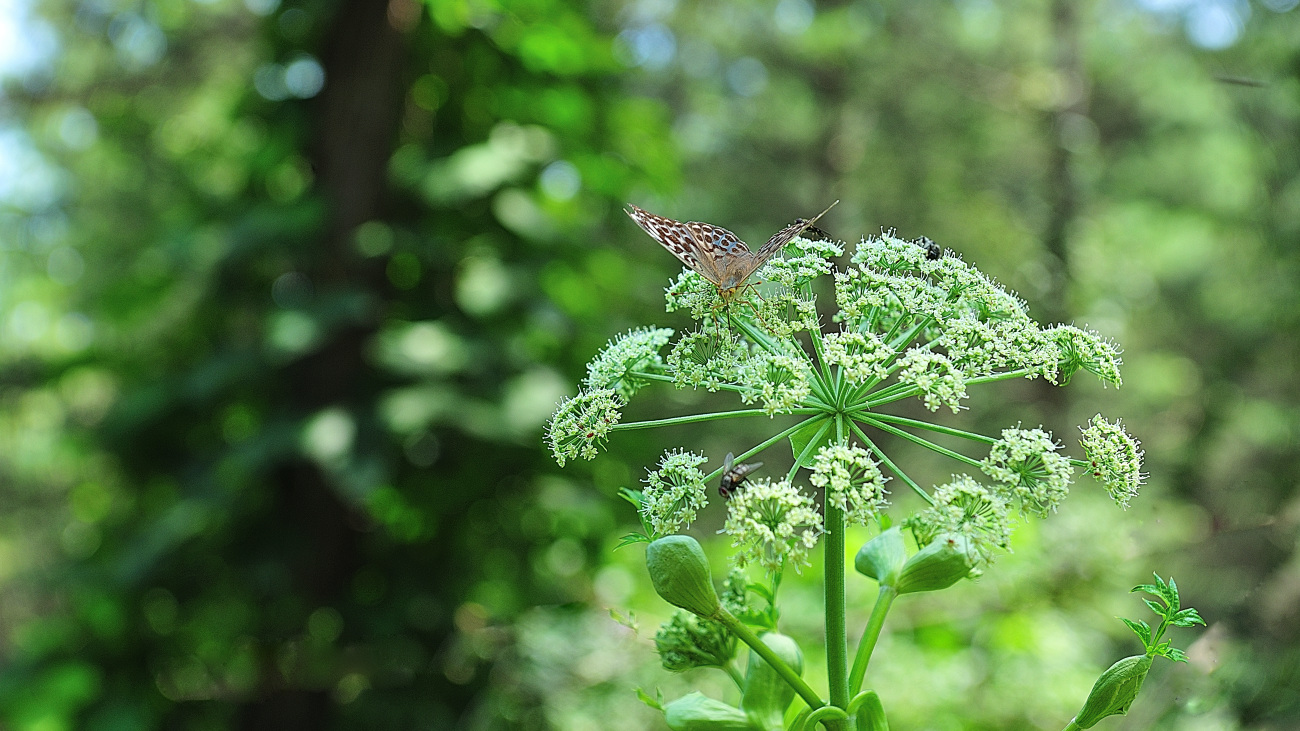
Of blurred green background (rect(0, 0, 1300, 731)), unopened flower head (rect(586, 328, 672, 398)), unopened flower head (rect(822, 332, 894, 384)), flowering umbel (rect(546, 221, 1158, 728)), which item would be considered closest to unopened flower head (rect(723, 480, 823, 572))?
flowering umbel (rect(546, 221, 1158, 728))

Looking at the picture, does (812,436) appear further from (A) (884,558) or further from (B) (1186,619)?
(B) (1186,619)

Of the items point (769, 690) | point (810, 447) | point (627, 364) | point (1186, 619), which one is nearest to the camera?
point (1186, 619)

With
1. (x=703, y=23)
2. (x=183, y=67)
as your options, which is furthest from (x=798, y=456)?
(x=703, y=23)

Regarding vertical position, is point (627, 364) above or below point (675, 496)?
above

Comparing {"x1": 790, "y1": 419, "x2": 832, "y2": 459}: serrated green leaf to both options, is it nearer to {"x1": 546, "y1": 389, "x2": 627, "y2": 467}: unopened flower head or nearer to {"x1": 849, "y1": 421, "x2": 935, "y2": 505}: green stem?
{"x1": 849, "y1": 421, "x2": 935, "y2": 505}: green stem

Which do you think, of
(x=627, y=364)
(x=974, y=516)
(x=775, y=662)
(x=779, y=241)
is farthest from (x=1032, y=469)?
(x=627, y=364)

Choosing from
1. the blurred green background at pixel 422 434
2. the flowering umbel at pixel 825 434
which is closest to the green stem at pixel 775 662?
the flowering umbel at pixel 825 434

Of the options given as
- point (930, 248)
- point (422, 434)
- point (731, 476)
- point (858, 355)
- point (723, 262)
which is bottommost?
point (731, 476)
